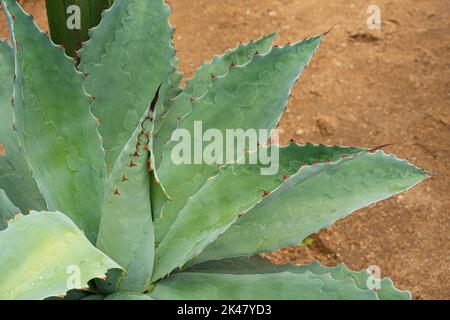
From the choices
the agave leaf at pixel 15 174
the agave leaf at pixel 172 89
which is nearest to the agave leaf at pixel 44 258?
the agave leaf at pixel 15 174

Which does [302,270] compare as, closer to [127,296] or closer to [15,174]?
[127,296]

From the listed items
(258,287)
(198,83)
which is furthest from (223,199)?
(198,83)

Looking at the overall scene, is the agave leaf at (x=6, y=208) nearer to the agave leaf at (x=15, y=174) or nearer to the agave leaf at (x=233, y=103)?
the agave leaf at (x=15, y=174)

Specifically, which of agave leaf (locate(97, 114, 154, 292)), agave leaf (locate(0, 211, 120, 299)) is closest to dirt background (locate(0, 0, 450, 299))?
agave leaf (locate(97, 114, 154, 292))

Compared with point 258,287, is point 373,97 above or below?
above
